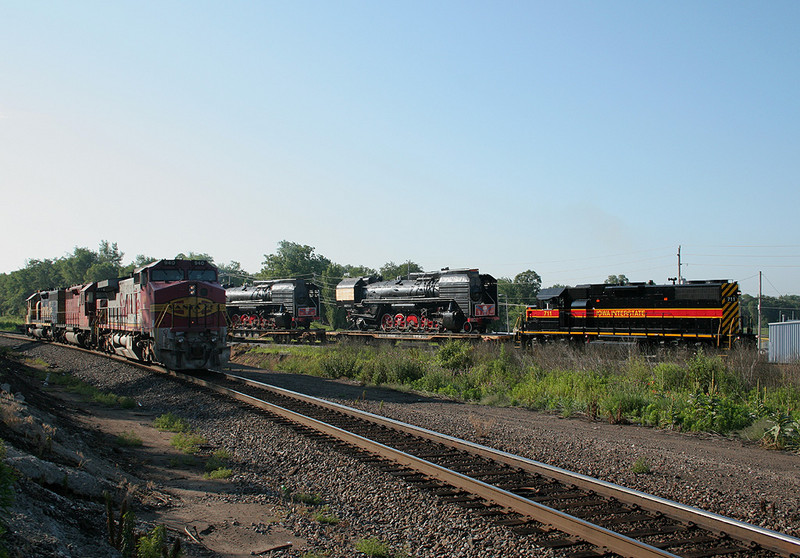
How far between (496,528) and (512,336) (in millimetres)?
21005

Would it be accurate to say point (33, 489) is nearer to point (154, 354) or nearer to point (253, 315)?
point (154, 354)

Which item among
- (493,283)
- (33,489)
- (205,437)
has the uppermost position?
(493,283)

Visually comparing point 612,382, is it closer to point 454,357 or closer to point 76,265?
point 454,357

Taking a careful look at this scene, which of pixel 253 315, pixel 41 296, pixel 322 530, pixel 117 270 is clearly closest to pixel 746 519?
pixel 322 530

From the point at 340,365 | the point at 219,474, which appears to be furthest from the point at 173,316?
the point at 219,474

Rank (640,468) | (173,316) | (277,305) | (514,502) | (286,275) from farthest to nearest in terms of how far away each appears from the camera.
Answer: (286,275) < (277,305) < (173,316) < (640,468) < (514,502)

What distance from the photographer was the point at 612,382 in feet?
42.4

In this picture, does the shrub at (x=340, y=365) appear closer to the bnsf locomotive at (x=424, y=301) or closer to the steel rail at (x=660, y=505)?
the bnsf locomotive at (x=424, y=301)

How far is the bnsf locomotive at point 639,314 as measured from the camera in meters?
20.4

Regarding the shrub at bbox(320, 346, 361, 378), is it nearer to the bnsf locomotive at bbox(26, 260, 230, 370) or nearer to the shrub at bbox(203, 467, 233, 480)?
the bnsf locomotive at bbox(26, 260, 230, 370)

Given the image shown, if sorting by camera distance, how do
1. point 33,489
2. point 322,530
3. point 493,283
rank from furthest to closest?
1. point 493,283
2. point 322,530
3. point 33,489

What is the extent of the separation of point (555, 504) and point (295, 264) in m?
82.4

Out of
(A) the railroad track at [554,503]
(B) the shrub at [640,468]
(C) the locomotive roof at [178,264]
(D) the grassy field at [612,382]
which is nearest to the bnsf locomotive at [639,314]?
(D) the grassy field at [612,382]

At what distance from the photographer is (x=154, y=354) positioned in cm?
1694
